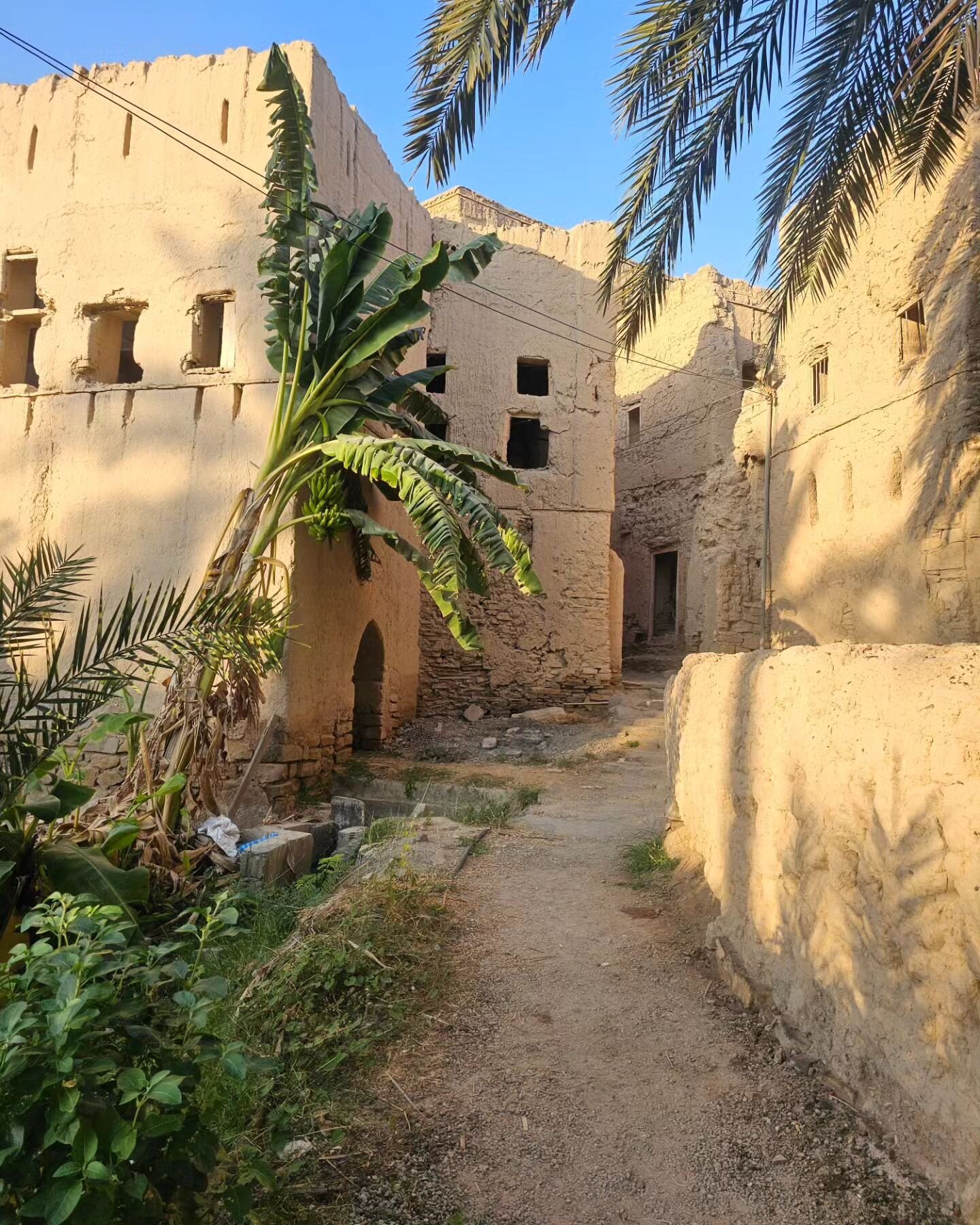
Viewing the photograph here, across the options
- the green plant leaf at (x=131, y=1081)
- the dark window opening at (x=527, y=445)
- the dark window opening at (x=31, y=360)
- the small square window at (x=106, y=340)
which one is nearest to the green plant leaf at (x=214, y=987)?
the green plant leaf at (x=131, y=1081)

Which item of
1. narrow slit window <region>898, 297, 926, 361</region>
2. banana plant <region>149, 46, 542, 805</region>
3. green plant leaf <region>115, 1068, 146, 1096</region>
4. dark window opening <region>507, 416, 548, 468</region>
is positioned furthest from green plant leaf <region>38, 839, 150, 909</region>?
dark window opening <region>507, 416, 548, 468</region>

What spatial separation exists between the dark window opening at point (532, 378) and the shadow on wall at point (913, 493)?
4.97 meters

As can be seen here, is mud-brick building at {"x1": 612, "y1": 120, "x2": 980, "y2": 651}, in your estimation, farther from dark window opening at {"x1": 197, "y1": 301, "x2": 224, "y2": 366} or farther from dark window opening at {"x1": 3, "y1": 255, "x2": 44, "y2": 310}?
dark window opening at {"x1": 3, "y1": 255, "x2": 44, "y2": 310}

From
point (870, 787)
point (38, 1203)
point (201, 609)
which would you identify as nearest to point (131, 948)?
point (38, 1203)

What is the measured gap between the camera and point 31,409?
10.1m

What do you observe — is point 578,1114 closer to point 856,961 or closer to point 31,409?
point 856,961

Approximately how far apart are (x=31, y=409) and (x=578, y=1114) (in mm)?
9729

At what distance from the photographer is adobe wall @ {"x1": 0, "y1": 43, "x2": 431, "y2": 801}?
372 inches

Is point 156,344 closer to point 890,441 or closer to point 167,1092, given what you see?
point 890,441

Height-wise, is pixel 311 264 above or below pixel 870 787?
above

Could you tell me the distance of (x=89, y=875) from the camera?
11.9 ft

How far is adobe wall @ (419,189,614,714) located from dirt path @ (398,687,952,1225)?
937 centimetres

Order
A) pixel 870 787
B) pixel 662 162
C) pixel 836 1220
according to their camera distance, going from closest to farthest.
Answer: pixel 836 1220 → pixel 870 787 → pixel 662 162

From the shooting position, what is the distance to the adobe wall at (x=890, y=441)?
29.6ft
